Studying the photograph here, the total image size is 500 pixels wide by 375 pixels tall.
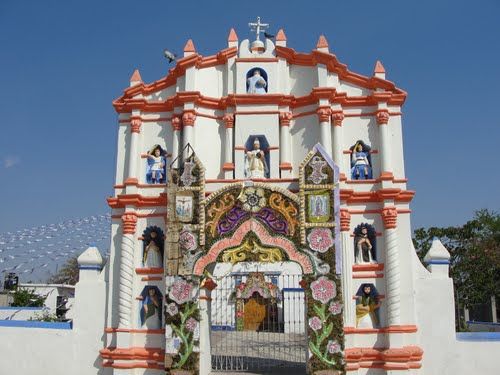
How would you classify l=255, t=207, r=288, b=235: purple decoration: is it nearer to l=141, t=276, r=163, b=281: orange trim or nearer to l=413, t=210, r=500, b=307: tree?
l=141, t=276, r=163, b=281: orange trim

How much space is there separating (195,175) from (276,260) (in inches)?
99.6

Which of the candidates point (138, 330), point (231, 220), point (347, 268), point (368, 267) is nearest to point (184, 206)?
point (231, 220)

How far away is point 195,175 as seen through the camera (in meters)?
11.3

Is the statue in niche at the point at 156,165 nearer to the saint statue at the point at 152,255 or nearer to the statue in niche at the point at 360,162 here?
the saint statue at the point at 152,255

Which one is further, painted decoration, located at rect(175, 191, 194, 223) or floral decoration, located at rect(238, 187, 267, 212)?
painted decoration, located at rect(175, 191, 194, 223)

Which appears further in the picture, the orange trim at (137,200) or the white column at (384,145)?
the orange trim at (137,200)

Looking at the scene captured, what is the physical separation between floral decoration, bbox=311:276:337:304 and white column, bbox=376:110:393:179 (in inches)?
124

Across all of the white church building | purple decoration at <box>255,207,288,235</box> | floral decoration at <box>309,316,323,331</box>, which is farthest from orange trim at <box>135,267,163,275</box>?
floral decoration at <box>309,316,323,331</box>

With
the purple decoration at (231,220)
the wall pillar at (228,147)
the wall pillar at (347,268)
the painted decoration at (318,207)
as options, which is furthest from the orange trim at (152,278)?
the wall pillar at (347,268)

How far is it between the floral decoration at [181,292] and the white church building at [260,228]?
0.14 ft

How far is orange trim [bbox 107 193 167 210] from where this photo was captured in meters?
12.6

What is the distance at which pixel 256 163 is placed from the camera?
42.2ft

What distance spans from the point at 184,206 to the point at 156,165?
7.94 ft

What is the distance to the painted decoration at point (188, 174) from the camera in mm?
11297
